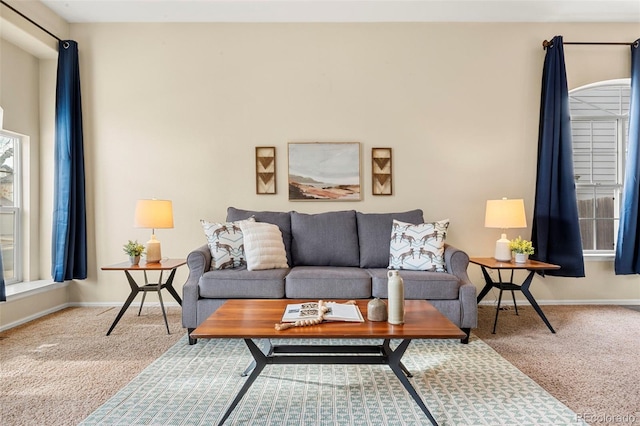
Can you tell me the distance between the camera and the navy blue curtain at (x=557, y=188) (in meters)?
3.88

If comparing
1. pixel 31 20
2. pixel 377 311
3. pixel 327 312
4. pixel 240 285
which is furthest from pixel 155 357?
pixel 31 20

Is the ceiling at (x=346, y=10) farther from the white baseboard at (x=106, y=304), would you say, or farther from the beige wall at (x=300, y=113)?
the white baseboard at (x=106, y=304)

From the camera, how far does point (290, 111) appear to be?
13.5 ft

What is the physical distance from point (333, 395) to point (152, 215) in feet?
7.27

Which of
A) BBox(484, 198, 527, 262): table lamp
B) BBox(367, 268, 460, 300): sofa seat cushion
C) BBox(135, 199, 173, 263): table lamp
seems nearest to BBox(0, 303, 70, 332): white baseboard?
BBox(135, 199, 173, 263): table lamp

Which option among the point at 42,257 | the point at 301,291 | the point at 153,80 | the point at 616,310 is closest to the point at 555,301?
the point at 616,310

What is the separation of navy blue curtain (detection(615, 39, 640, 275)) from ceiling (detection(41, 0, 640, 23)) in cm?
79

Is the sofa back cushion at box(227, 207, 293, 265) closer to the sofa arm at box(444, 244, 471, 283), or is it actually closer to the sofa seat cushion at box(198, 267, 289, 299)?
the sofa seat cushion at box(198, 267, 289, 299)

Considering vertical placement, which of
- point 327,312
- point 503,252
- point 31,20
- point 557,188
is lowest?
point 327,312

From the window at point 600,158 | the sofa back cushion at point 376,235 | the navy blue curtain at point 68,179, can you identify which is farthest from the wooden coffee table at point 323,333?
the window at point 600,158

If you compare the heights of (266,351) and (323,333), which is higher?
(323,333)

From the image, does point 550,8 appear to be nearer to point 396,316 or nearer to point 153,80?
point 396,316

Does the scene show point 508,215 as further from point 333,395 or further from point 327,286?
point 333,395

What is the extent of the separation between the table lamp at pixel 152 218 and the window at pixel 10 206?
149 centimetres
